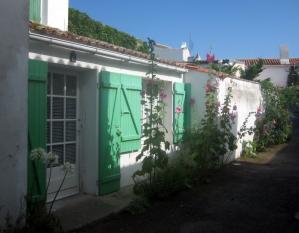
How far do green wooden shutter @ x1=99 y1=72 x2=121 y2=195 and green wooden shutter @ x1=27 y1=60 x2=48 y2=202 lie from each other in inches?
57.0

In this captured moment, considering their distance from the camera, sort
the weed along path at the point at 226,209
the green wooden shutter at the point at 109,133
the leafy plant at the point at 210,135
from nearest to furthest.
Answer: the weed along path at the point at 226,209 → the green wooden shutter at the point at 109,133 → the leafy plant at the point at 210,135

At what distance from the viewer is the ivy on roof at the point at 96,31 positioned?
15484 millimetres

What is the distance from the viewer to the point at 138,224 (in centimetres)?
582

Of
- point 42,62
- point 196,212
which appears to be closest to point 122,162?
point 196,212

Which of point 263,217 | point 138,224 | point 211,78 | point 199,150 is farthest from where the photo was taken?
point 211,78

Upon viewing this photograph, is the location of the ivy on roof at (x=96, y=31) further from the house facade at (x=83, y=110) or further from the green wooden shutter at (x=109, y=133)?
the green wooden shutter at (x=109, y=133)

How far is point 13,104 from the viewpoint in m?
4.65

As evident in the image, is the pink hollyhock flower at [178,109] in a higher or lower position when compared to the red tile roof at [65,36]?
lower

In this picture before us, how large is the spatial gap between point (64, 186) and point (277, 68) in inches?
1294

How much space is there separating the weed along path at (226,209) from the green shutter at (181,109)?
1310 mm

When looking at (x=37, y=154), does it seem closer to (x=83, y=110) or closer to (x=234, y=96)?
(x=83, y=110)

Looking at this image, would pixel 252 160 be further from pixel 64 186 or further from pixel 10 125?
pixel 10 125

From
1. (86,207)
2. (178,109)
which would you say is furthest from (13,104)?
(178,109)

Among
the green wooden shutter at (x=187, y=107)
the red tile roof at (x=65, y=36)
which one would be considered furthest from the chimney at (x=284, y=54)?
the red tile roof at (x=65, y=36)
